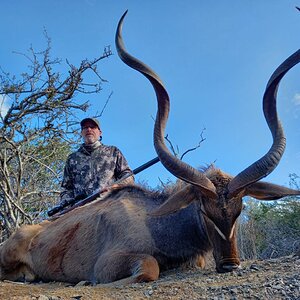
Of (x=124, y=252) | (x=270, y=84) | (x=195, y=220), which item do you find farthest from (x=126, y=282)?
(x=270, y=84)

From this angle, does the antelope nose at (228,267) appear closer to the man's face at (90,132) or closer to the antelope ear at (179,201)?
the antelope ear at (179,201)

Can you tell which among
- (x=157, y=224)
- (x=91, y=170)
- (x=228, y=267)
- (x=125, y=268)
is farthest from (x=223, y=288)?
(x=91, y=170)

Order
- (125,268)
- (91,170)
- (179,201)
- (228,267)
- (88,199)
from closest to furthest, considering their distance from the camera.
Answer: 1. (228,267)
2. (125,268)
3. (179,201)
4. (88,199)
5. (91,170)

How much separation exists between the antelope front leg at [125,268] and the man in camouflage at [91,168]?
7.58ft

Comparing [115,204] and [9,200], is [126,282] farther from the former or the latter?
[9,200]

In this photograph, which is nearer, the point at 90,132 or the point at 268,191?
the point at 268,191

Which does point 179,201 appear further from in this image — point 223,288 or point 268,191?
point 223,288

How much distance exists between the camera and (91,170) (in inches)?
289

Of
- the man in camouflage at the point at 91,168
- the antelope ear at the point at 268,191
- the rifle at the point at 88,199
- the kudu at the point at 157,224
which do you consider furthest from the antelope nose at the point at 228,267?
the man in camouflage at the point at 91,168

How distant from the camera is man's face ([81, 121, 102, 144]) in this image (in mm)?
7613

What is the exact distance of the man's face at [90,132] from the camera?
7.61 m

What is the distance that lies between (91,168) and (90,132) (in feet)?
2.12

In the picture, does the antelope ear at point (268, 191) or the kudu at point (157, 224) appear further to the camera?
the antelope ear at point (268, 191)

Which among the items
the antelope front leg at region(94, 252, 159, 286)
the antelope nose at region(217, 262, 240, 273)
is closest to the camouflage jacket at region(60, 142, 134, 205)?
the antelope front leg at region(94, 252, 159, 286)
